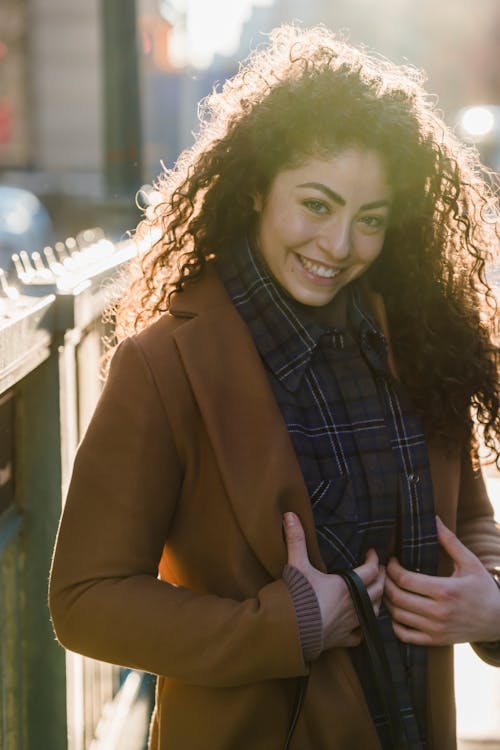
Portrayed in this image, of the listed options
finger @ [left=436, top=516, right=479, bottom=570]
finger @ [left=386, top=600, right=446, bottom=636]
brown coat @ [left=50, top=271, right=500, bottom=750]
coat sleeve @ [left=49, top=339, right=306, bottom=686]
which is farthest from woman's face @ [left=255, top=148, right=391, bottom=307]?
finger @ [left=386, top=600, right=446, bottom=636]

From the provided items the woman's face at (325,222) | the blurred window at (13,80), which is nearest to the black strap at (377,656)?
the woman's face at (325,222)

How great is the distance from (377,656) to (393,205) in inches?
34.7

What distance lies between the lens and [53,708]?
2492 mm

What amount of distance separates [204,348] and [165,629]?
495 millimetres

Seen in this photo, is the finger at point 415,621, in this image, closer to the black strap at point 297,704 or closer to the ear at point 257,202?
the black strap at point 297,704

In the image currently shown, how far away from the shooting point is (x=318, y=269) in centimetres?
216

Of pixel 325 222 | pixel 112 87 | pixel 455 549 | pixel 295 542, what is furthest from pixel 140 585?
pixel 112 87

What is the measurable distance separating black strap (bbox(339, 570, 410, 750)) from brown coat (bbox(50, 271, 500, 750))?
46 millimetres

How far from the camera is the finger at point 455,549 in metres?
2.19

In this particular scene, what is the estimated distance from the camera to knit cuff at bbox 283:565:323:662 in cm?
191

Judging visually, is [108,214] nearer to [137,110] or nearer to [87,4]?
[137,110]

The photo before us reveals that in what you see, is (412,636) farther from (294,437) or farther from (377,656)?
(294,437)

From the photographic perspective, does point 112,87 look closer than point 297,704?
No

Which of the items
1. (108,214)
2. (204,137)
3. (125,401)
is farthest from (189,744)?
(108,214)
